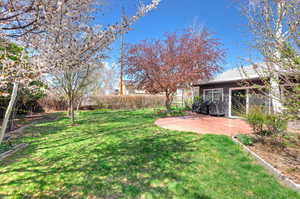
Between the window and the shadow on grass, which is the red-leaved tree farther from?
the shadow on grass

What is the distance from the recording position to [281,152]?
349 cm

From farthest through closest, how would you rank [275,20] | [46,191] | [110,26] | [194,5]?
[194,5]
[275,20]
[46,191]
[110,26]

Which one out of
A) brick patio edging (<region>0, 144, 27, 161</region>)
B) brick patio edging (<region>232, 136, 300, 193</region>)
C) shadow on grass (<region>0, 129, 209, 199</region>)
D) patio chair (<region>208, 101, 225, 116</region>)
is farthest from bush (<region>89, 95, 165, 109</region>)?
brick patio edging (<region>232, 136, 300, 193</region>)

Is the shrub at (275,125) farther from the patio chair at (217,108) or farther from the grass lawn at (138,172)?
the patio chair at (217,108)

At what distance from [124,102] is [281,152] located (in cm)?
1431

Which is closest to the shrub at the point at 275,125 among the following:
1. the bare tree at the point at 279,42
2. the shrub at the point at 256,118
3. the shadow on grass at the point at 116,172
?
the shrub at the point at 256,118

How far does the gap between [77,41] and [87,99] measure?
1444 centimetres

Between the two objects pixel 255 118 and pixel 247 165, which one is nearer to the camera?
pixel 247 165

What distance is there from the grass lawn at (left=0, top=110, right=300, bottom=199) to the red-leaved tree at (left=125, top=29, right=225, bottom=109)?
5.25 meters

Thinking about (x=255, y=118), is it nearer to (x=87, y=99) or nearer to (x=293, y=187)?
(x=293, y=187)

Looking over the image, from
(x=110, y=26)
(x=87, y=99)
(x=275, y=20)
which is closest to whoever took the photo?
(x=110, y=26)

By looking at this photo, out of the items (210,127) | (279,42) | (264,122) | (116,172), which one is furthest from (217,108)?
(116,172)

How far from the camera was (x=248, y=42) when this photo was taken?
3064 millimetres

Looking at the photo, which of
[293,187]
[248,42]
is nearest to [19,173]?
[293,187]
